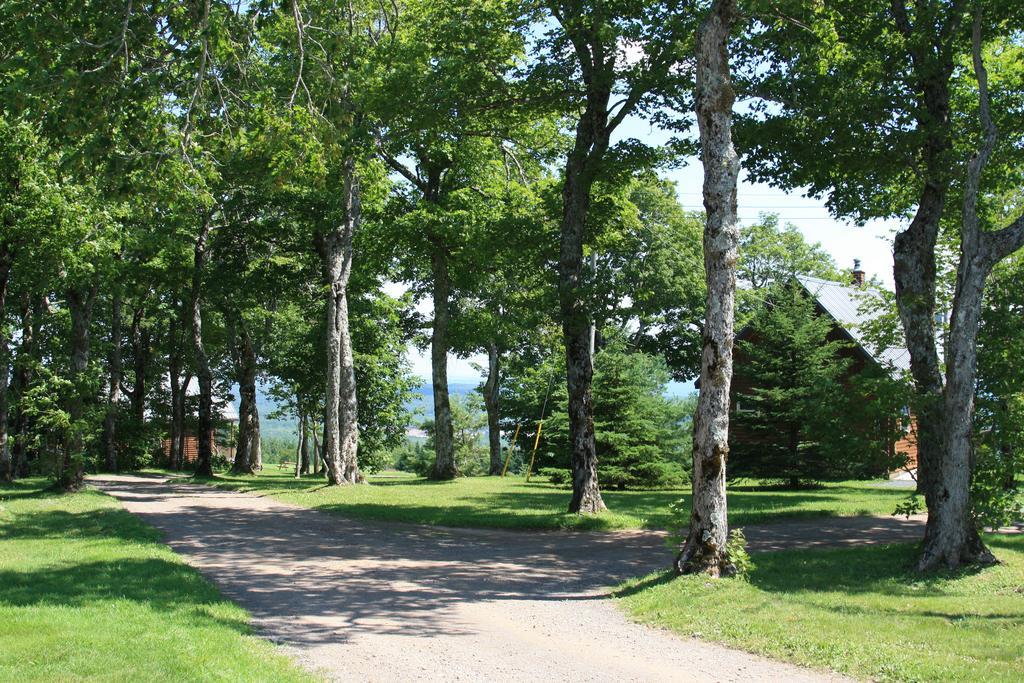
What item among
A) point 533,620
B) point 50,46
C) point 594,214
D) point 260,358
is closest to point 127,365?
point 260,358

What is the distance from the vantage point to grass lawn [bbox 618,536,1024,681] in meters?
6.89

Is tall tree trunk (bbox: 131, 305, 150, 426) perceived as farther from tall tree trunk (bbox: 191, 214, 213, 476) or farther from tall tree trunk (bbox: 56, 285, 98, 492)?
tall tree trunk (bbox: 56, 285, 98, 492)

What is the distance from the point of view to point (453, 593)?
1028 centimetres

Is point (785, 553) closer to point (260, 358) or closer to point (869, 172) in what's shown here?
point (869, 172)

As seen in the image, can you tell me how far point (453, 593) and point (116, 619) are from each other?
3917mm

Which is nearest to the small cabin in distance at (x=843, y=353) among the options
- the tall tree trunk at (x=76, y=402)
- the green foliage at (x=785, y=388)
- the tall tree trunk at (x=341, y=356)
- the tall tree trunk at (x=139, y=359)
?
the green foliage at (x=785, y=388)

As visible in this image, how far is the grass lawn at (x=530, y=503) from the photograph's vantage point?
1688cm

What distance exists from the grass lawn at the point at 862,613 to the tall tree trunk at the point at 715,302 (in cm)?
65

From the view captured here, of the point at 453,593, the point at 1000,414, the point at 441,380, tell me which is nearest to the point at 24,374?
the point at 441,380

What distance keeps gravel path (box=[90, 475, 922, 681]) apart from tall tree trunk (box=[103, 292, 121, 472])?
18656mm

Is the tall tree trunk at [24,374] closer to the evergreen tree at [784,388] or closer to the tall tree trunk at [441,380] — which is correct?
the tall tree trunk at [441,380]

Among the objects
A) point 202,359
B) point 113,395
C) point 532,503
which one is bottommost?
point 532,503

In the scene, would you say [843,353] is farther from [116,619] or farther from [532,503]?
[116,619]

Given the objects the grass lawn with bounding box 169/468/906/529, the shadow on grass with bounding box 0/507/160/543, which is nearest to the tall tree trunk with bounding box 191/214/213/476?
the grass lawn with bounding box 169/468/906/529
